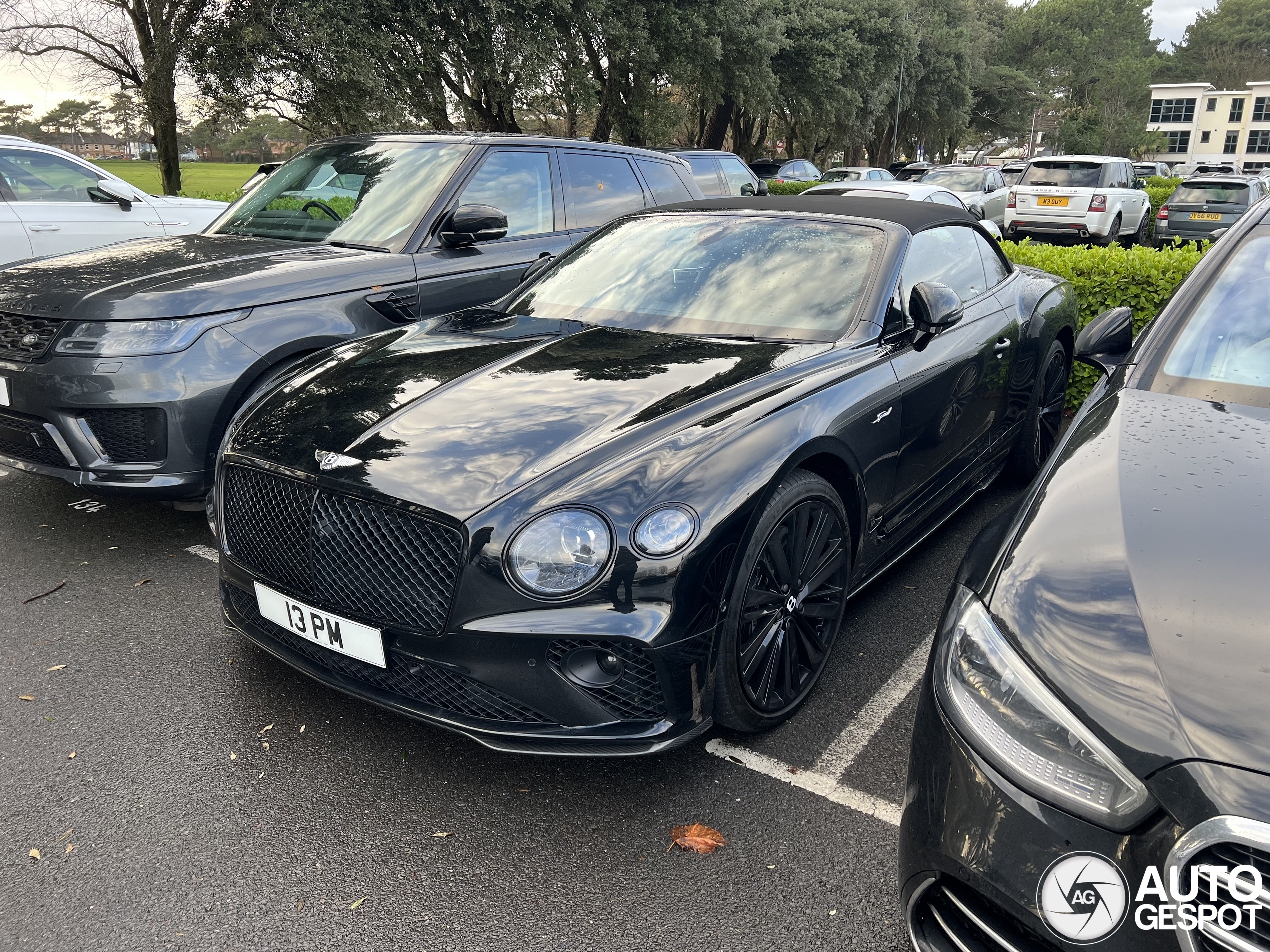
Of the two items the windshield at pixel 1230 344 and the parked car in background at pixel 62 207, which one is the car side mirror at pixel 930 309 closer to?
the windshield at pixel 1230 344

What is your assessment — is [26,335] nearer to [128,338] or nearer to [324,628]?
[128,338]

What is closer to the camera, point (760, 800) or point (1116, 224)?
point (760, 800)

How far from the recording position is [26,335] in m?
3.84

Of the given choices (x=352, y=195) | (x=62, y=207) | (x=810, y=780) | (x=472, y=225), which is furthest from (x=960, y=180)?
(x=810, y=780)

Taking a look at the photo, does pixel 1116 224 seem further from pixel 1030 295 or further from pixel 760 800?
pixel 760 800

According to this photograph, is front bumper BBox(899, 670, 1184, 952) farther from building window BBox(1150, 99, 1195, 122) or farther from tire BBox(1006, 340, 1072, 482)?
building window BBox(1150, 99, 1195, 122)

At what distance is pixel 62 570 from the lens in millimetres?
3785

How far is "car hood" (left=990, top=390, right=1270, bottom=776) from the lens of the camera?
1368 mm

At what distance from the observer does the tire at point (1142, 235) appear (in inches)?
710

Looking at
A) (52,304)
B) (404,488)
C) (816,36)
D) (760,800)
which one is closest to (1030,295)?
(760,800)

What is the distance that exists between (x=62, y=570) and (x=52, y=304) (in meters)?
1.12

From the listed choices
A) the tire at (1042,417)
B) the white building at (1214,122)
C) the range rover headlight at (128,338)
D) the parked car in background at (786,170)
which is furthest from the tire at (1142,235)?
the white building at (1214,122)

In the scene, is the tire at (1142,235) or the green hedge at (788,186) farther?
the green hedge at (788,186)

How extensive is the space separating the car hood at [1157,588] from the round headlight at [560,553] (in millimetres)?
911
